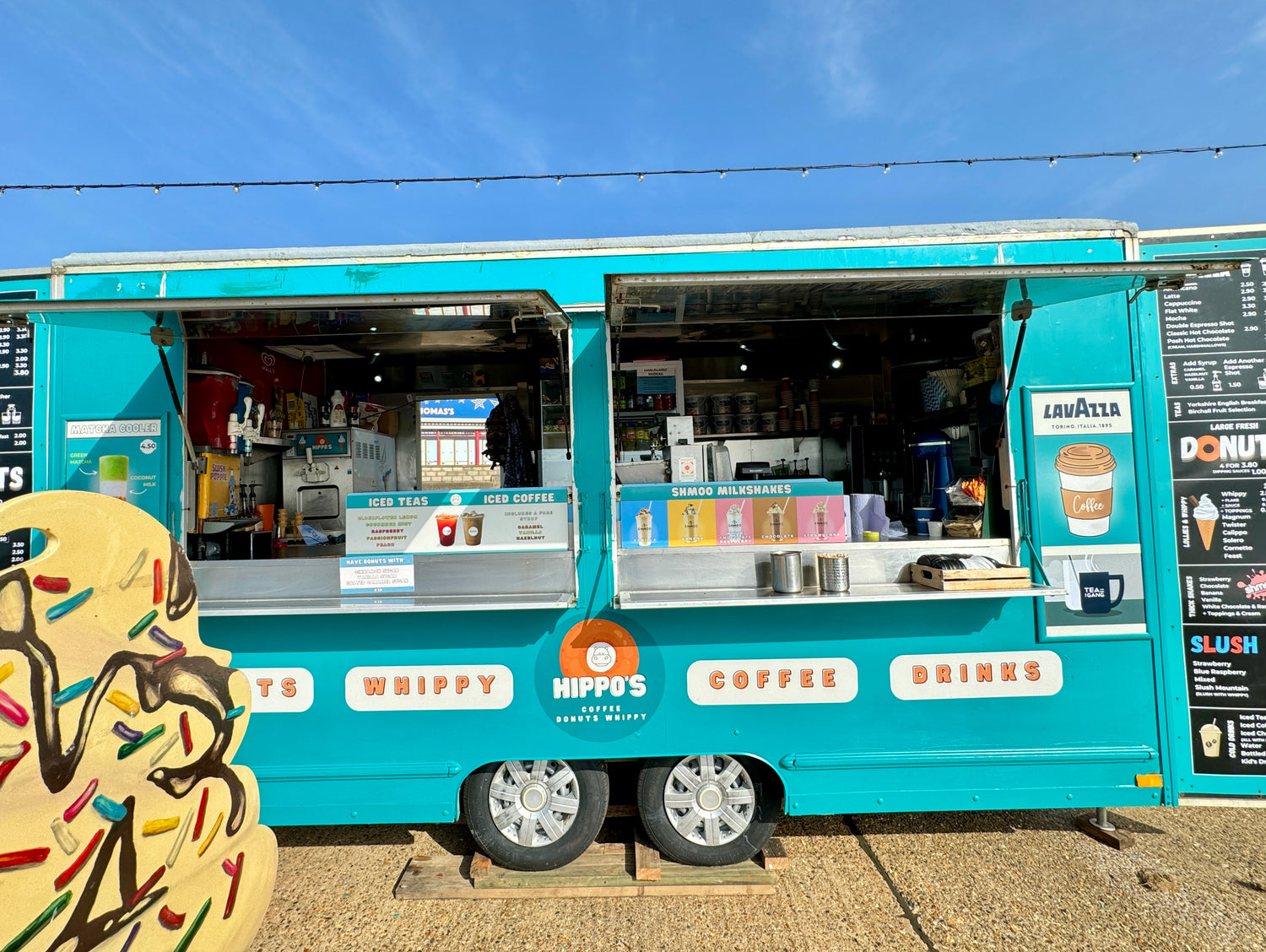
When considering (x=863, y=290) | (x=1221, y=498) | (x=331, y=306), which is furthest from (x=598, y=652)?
(x=1221, y=498)

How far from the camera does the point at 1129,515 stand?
277cm

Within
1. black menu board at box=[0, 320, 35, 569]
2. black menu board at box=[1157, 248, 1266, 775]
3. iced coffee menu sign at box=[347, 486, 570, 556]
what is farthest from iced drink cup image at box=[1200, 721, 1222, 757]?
black menu board at box=[0, 320, 35, 569]

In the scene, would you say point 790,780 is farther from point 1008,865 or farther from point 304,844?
point 304,844

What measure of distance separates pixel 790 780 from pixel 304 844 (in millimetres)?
2448

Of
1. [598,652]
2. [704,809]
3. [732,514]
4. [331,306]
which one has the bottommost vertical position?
[704,809]

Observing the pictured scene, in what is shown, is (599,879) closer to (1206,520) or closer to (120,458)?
(120,458)

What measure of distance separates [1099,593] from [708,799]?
200cm

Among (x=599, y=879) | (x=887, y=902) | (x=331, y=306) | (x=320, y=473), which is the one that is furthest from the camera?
(x=320, y=473)

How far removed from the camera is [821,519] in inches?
116

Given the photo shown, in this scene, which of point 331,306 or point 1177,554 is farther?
point 1177,554

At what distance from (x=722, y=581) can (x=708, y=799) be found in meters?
0.99

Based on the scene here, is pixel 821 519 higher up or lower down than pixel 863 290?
lower down

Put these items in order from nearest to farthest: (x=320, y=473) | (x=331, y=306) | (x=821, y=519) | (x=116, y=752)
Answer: (x=116, y=752), (x=331, y=306), (x=821, y=519), (x=320, y=473)

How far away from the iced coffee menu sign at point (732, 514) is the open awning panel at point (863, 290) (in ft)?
2.89
